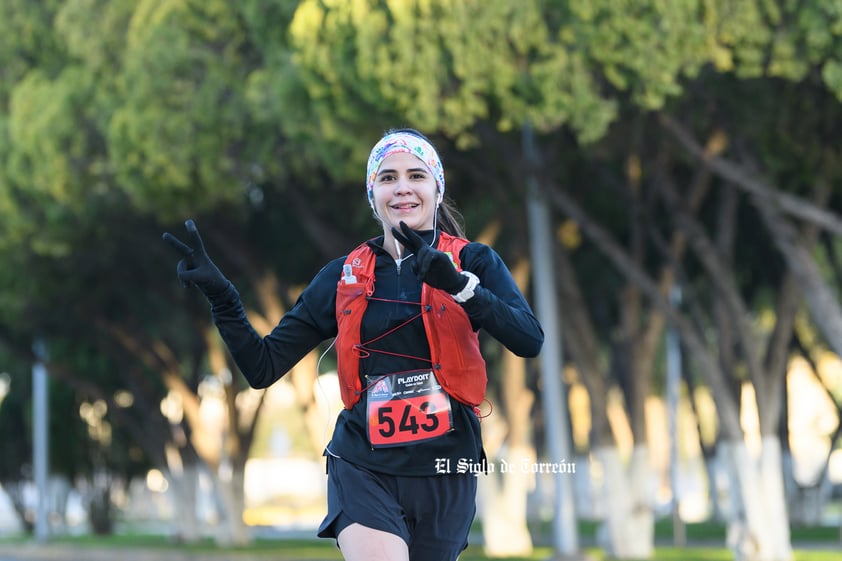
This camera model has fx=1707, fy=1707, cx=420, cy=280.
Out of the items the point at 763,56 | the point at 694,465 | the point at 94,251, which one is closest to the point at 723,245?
the point at 763,56

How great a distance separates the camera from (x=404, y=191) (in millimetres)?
4590

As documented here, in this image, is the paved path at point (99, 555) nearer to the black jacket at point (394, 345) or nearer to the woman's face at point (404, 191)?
the black jacket at point (394, 345)

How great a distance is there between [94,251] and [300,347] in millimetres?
24440

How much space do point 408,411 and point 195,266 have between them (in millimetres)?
684

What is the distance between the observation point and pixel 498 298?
4402 mm

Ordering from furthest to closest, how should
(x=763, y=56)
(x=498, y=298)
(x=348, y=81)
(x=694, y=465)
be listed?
(x=694, y=465) → (x=348, y=81) → (x=763, y=56) → (x=498, y=298)

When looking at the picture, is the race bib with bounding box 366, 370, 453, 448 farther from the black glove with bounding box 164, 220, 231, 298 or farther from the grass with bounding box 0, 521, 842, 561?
the grass with bounding box 0, 521, 842, 561

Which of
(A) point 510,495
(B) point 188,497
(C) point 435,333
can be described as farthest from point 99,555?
(C) point 435,333

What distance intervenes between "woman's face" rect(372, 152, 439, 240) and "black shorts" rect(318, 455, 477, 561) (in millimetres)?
677

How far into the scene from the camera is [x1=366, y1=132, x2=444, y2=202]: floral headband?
4.64m

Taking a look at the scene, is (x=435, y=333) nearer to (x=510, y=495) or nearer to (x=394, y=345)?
(x=394, y=345)

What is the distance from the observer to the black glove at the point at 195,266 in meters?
4.33

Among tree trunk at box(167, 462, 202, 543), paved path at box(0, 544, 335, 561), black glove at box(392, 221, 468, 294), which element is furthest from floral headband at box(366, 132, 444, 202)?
tree trunk at box(167, 462, 202, 543)

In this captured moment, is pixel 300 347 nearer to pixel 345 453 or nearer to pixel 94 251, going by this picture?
pixel 345 453
